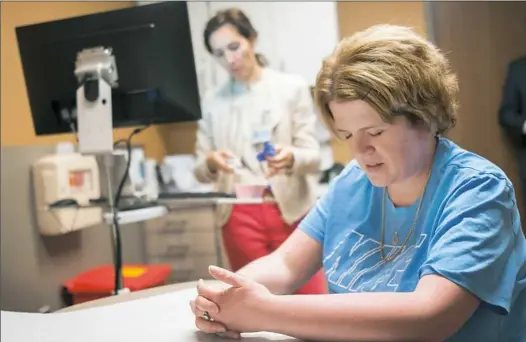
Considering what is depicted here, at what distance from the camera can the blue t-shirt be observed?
0.69 meters

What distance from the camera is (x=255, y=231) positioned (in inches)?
64.6

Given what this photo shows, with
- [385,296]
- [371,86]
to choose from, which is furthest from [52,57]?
[385,296]

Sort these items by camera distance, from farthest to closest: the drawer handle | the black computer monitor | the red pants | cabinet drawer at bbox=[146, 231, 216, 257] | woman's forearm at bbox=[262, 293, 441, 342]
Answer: the drawer handle → cabinet drawer at bbox=[146, 231, 216, 257] → the red pants → the black computer monitor → woman's forearm at bbox=[262, 293, 441, 342]

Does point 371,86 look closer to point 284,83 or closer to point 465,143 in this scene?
point 465,143

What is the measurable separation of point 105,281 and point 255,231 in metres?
0.51

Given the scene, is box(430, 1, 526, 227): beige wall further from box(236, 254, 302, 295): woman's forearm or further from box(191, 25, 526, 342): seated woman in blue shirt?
box(236, 254, 302, 295): woman's forearm

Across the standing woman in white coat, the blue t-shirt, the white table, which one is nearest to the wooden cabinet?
the standing woman in white coat

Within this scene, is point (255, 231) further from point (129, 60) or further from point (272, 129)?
point (129, 60)

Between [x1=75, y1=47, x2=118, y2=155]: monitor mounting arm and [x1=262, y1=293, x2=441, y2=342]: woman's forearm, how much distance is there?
804 millimetres

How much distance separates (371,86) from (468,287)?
30 cm

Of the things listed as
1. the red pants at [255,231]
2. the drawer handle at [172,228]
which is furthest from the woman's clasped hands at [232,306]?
the drawer handle at [172,228]

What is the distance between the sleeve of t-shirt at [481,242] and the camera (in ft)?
2.22

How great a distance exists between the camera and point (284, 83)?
169cm

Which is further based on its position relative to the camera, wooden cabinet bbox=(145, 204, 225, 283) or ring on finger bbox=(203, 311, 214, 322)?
wooden cabinet bbox=(145, 204, 225, 283)
